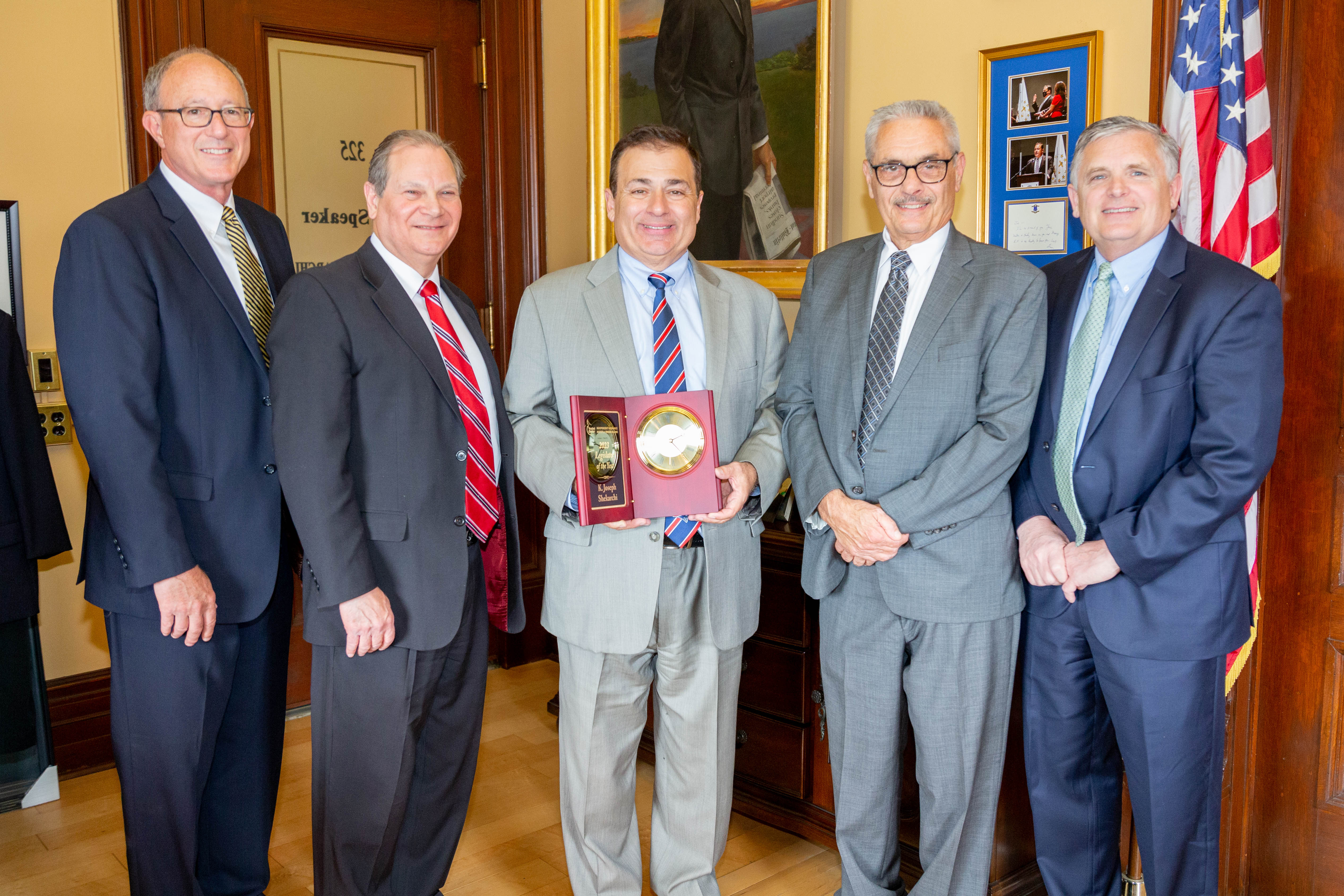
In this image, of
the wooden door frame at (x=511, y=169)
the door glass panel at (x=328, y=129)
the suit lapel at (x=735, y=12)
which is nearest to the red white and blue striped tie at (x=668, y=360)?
the suit lapel at (x=735, y=12)

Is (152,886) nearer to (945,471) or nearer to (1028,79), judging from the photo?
(945,471)

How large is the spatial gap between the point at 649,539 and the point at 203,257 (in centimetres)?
107

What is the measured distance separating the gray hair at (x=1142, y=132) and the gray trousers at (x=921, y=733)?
954mm

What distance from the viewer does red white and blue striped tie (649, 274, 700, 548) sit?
218cm

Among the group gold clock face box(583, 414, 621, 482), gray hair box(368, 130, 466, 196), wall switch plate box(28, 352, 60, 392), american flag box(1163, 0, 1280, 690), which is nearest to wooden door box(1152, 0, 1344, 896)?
american flag box(1163, 0, 1280, 690)

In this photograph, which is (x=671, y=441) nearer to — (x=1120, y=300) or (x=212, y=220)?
(x=1120, y=300)

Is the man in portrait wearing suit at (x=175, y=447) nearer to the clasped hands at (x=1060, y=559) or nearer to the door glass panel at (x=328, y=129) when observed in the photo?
the door glass panel at (x=328, y=129)

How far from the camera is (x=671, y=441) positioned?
82.0 inches

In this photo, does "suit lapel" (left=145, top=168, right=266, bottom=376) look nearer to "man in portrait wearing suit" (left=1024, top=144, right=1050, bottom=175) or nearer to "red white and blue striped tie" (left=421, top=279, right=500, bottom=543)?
"red white and blue striped tie" (left=421, top=279, right=500, bottom=543)

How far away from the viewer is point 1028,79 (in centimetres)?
266

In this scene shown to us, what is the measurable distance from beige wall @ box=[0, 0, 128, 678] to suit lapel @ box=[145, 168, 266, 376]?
1229 millimetres

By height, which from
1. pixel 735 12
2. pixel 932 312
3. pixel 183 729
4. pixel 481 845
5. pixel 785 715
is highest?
pixel 735 12

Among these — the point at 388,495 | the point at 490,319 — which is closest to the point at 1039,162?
the point at 388,495

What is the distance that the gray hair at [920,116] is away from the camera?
2062 millimetres
